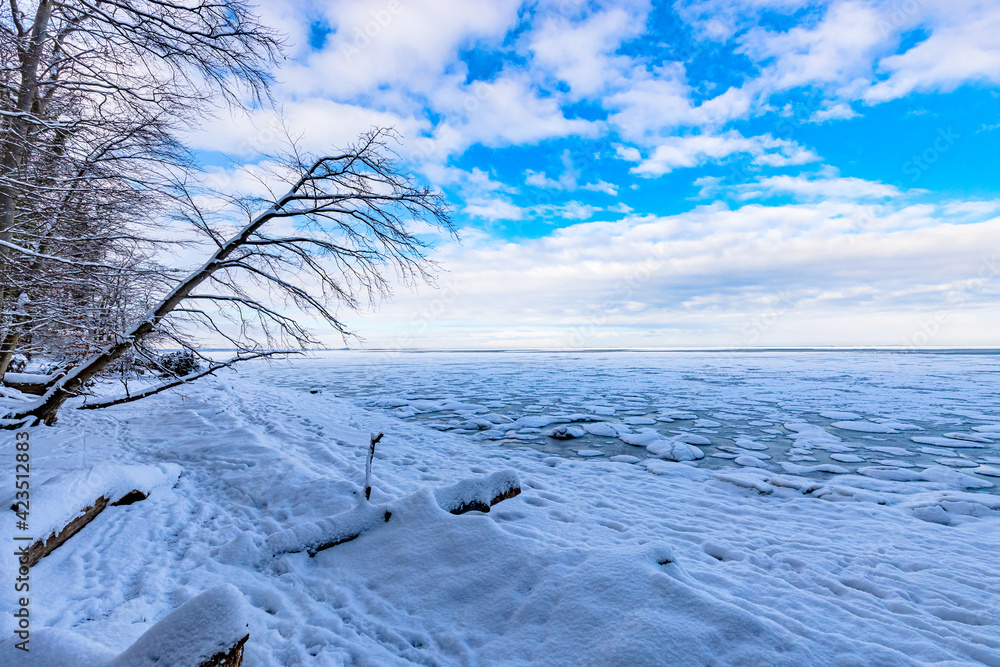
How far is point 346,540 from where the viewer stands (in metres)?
3.70

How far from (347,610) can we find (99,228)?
605cm

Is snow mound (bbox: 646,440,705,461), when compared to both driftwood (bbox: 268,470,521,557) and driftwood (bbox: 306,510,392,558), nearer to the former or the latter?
driftwood (bbox: 268,470,521,557)

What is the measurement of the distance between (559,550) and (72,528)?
4.10m

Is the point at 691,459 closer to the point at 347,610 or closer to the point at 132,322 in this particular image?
the point at 347,610

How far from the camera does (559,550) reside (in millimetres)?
3363

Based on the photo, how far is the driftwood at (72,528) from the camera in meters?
3.05

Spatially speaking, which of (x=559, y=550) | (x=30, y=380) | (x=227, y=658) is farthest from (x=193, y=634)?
(x=30, y=380)

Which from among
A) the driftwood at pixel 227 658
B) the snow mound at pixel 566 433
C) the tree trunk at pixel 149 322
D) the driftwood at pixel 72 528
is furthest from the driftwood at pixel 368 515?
the snow mound at pixel 566 433

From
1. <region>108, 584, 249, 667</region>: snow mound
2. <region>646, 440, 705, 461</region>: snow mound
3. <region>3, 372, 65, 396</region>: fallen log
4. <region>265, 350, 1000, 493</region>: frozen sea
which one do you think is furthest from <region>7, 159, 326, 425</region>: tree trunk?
<region>646, 440, 705, 461</region>: snow mound

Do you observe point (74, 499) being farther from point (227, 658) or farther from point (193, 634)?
point (227, 658)

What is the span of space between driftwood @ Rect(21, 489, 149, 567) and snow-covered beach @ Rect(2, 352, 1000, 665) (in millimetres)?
92

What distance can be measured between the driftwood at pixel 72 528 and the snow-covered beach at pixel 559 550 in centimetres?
9

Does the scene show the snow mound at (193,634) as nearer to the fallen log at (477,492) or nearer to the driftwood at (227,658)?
the driftwood at (227,658)

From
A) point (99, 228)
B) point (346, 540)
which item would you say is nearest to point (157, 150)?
point (99, 228)
